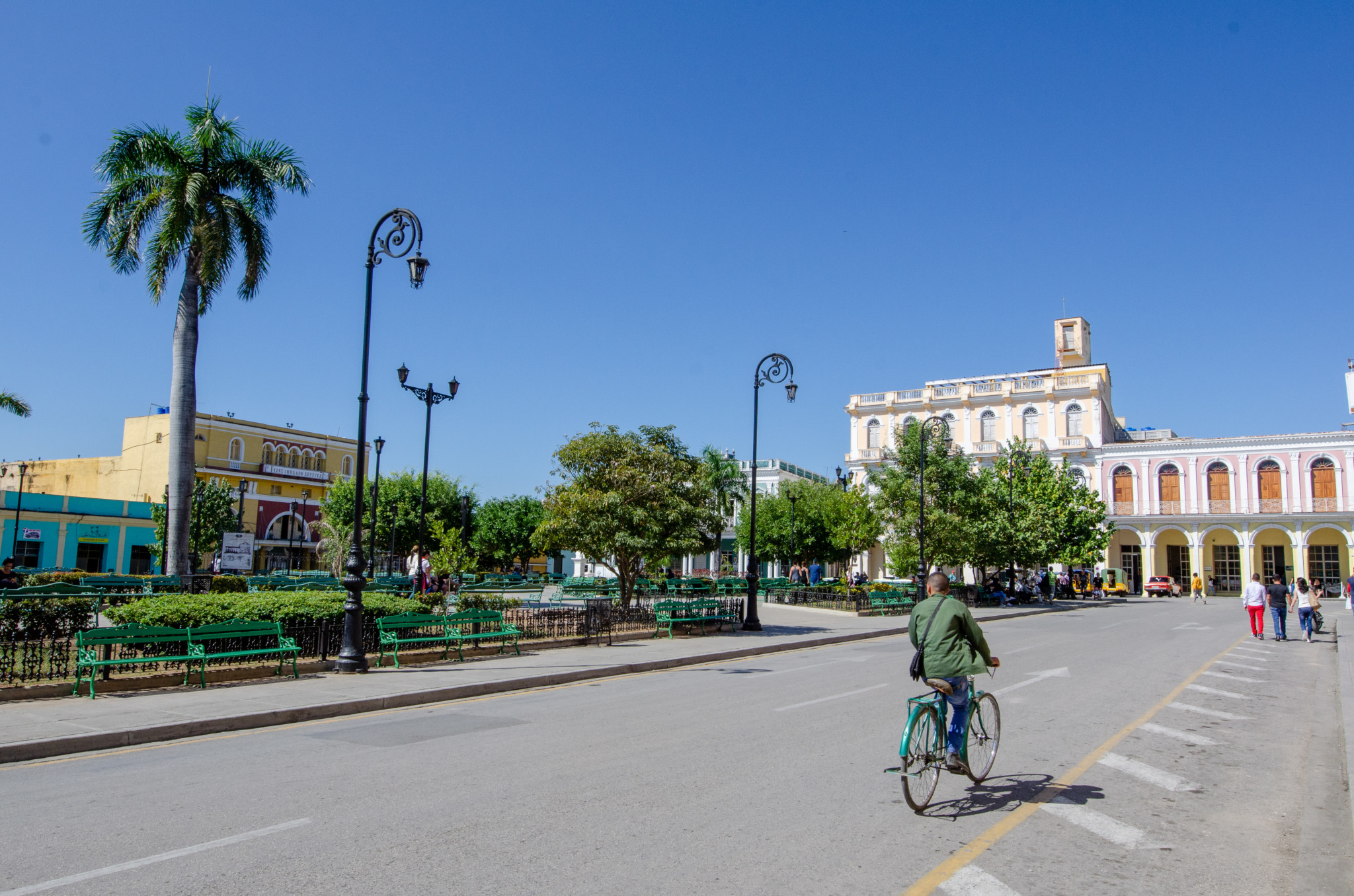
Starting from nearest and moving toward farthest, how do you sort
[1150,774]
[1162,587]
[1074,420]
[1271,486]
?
[1150,774], [1271,486], [1162,587], [1074,420]

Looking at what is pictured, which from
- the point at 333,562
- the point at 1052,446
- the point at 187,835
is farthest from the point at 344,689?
the point at 1052,446

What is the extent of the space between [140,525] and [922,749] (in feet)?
203

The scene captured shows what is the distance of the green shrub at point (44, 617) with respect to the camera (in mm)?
12258

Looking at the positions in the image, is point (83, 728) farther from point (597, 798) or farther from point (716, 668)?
point (716, 668)

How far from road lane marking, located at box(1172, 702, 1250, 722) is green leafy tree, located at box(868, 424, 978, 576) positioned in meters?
28.4

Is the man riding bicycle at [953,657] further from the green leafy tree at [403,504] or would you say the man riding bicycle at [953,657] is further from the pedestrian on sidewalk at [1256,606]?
the green leafy tree at [403,504]

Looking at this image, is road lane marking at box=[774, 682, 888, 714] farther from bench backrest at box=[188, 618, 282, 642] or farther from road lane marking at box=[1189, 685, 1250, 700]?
bench backrest at box=[188, 618, 282, 642]

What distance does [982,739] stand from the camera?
6797mm

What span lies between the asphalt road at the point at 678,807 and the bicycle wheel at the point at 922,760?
16 cm

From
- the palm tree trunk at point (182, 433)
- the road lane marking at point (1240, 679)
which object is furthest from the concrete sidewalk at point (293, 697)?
the palm tree trunk at point (182, 433)

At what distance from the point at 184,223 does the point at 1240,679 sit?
24919 mm

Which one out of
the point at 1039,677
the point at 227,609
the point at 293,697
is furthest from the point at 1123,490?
the point at 293,697

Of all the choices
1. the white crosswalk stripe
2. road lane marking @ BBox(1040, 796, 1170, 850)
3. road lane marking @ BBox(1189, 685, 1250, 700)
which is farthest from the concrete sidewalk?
road lane marking @ BBox(1189, 685, 1250, 700)

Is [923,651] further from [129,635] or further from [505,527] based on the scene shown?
[505,527]
